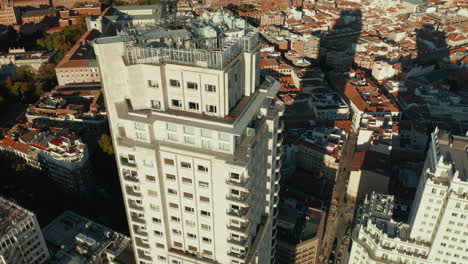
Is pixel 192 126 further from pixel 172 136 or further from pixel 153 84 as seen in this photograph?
pixel 153 84

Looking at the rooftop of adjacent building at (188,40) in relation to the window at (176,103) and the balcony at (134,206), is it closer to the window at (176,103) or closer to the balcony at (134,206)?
the window at (176,103)

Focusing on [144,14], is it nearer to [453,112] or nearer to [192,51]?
[453,112]

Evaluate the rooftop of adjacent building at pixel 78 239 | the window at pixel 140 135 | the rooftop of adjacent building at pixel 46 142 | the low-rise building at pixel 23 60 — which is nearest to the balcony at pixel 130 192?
the window at pixel 140 135

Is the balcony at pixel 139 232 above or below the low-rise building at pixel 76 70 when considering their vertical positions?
above

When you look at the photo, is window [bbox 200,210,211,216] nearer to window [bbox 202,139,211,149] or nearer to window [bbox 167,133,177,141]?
window [bbox 202,139,211,149]

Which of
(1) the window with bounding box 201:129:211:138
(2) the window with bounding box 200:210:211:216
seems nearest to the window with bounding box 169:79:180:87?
(1) the window with bounding box 201:129:211:138
